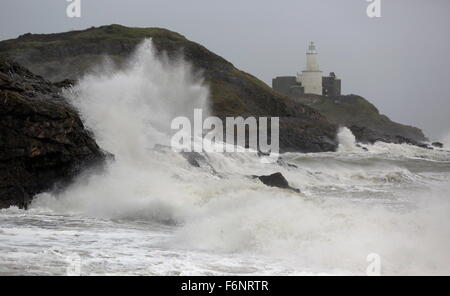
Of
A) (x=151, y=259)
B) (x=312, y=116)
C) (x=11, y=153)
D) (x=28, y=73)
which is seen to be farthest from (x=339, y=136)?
(x=151, y=259)

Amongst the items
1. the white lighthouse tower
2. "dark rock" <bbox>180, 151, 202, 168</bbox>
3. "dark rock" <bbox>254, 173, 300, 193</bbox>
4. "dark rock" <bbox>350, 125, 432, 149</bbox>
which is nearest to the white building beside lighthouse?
the white lighthouse tower

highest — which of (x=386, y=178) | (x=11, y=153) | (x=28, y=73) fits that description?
(x=28, y=73)

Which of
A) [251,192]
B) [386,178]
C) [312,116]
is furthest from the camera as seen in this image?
[312,116]

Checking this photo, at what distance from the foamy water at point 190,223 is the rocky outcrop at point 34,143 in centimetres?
37

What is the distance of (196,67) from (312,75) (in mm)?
43665

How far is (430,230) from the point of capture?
11.8m

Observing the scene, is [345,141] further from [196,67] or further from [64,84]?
[64,84]

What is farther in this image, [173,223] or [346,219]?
[173,223]

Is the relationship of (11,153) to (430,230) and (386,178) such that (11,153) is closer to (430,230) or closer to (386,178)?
(430,230)

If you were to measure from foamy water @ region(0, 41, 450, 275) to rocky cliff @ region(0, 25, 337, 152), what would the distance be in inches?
963

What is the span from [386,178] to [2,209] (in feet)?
59.1

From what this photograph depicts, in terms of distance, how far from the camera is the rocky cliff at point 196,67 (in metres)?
51.2

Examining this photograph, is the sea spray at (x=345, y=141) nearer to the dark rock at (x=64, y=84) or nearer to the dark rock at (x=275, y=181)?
the dark rock at (x=275, y=181)

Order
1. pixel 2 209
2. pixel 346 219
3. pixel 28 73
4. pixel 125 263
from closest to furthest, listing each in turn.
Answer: pixel 125 263
pixel 346 219
pixel 2 209
pixel 28 73
